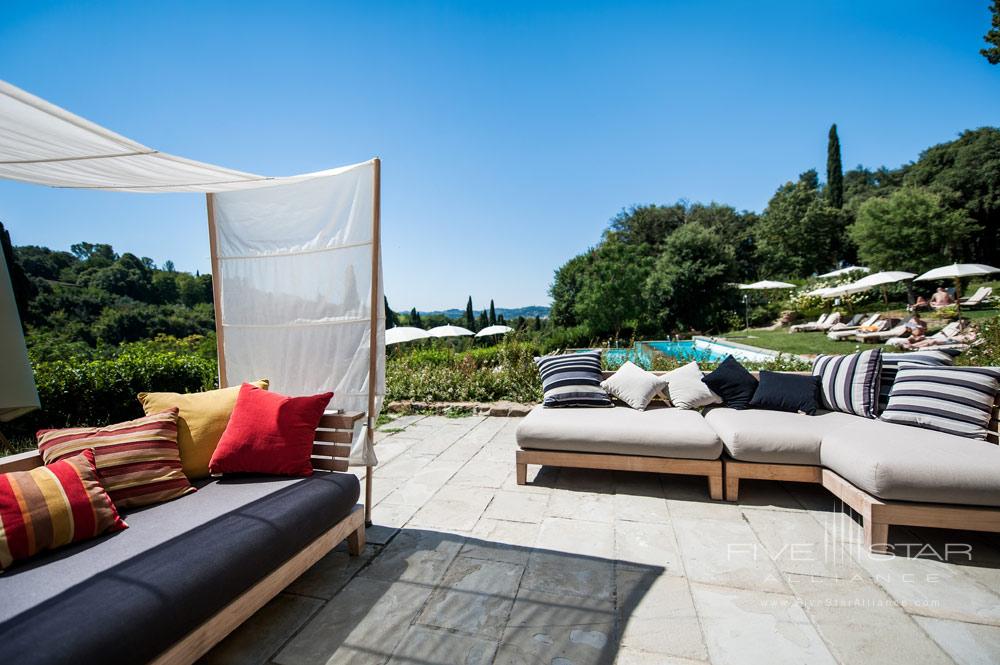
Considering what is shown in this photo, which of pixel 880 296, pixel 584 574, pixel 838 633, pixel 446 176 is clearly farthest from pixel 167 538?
pixel 880 296

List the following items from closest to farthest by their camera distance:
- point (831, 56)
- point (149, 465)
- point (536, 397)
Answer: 1. point (149, 465)
2. point (536, 397)
3. point (831, 56)

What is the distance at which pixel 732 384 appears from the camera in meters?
3.40

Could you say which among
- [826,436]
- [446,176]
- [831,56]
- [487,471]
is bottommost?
[487,471]

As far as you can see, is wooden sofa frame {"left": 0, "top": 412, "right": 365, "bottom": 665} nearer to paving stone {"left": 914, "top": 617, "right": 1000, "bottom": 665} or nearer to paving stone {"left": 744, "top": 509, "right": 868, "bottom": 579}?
paving stone {"left": 744, "top": 509, "right": 868, "bottom": 579}

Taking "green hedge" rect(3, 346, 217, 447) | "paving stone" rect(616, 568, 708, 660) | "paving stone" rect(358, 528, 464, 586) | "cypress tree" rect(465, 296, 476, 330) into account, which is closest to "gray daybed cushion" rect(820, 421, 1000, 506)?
"paving stone" rect(616, 568, 708, 660)

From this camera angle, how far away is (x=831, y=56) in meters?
7.21

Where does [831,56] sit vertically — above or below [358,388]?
above

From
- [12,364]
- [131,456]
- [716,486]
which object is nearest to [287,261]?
[131,456]

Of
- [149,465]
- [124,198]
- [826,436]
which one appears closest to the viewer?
[149,465]

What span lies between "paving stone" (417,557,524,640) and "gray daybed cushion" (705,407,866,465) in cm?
164

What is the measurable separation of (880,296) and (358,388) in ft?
75.6

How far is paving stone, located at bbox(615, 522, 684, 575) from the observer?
2.05 metres

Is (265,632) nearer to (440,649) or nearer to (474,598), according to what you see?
(440,649)

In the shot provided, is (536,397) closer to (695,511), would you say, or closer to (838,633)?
(695,511)
